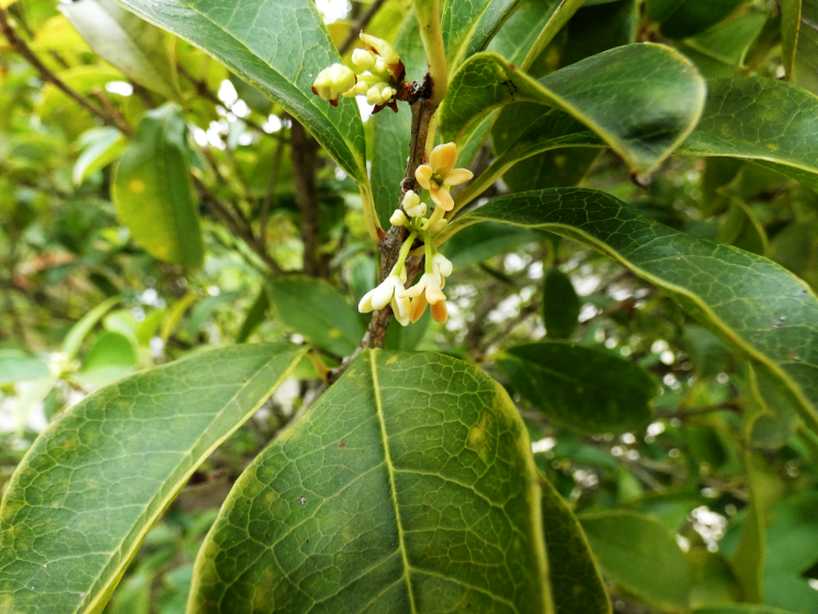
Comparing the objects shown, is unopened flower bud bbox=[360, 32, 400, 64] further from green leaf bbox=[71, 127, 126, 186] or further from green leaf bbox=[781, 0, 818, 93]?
green leaf bbox=[71, 127, 126, 186]

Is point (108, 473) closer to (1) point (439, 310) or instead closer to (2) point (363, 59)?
(1) point (439, 310)

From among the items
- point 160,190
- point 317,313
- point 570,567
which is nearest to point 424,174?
point 570,567

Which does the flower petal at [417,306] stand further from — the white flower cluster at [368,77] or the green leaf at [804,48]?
the green leaf at [804,48]

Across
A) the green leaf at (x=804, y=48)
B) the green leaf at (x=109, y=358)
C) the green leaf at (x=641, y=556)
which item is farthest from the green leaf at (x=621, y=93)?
the green leaf at (x=109, y=358)

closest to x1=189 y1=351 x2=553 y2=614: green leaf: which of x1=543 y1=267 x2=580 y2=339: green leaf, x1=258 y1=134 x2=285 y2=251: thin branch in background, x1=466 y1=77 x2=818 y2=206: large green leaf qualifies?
x1=466 y1=77 x2=818 y2=206: large green leaf

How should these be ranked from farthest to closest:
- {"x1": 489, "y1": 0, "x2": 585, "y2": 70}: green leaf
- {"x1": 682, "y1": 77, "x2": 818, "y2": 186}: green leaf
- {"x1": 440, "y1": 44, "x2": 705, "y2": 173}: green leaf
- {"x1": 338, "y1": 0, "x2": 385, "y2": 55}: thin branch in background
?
{"x1": 338, "y1": 0, "x2": 385, "y2": 55}: thin branch in background < {"x1": 489, "y1": 0, "x2": 585, "y2": 70}: green leaf < {"x1": 682, "y1": 77, "x2": 818, "y2": 186}: green leaf < {"x1": 440, "y1": 44, "x2": 705, "y2": 173}: green leaf
